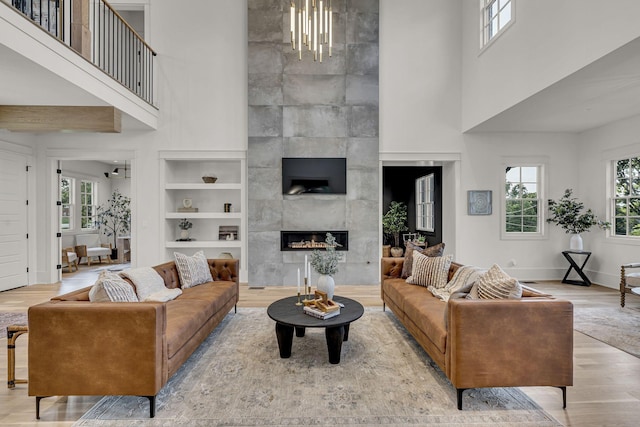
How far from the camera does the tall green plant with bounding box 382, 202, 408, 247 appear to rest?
886 cm

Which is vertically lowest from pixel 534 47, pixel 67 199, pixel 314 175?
pixel 67 199

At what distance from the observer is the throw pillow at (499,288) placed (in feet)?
7.72

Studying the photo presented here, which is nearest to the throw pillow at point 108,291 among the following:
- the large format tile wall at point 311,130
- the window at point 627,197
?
the large format tile wall at point 311,130

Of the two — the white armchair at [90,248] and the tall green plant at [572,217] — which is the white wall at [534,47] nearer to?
the tall green plant at [572,217]

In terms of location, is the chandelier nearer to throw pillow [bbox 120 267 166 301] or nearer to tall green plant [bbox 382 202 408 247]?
throw pillow [bbox 120 267 166 301]

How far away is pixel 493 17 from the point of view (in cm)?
530

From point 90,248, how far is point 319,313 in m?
7.79

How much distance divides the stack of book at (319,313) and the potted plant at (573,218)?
5.02 meters

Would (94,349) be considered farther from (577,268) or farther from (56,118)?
(577,268)

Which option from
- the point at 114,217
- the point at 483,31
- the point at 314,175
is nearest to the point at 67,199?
the point at 114,217

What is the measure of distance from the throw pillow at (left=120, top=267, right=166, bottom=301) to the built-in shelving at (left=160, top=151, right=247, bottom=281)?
260 cm

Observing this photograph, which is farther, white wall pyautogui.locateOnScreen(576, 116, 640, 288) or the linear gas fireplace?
the linear gas fireplace

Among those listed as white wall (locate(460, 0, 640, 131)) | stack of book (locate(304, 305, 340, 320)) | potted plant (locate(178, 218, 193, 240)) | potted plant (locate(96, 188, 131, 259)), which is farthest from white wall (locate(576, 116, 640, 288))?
potted plant (locate(96, 188, 131, 259))

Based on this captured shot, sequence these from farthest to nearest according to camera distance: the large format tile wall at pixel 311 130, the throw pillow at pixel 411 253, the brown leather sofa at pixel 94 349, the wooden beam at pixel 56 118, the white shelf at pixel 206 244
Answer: the white shelf at pixel 206 244, the large format tile wall at pixel 311 130, the wooden beam at pixel 56 118, the throw pillow at pixel 411 253, the brown leather sofa at pixel 94 349
